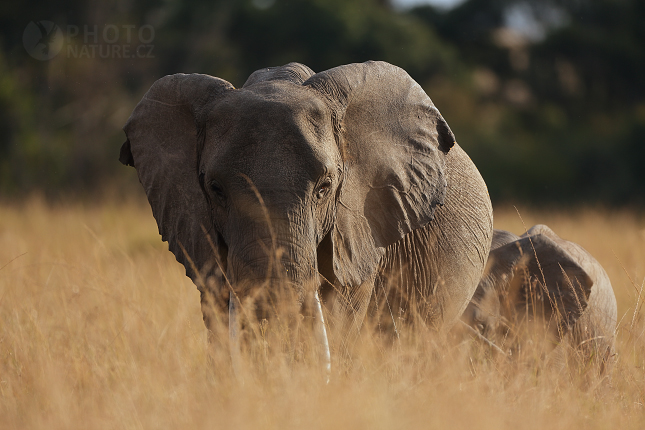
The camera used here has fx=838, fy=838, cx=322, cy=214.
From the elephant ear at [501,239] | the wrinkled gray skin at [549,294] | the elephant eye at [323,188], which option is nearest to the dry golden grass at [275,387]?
the wrinkled gray skin at [549,294]

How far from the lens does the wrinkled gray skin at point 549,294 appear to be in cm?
503

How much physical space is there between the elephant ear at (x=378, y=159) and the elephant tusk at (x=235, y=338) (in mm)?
494

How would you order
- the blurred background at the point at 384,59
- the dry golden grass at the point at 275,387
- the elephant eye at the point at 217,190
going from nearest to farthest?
the dry golden grass at the point at 275,387 < the elephant eye at the point at 217,190 < the blurred background at the point at 384,59

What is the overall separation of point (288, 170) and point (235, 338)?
28.8 inches

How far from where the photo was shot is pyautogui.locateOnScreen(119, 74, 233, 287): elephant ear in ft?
12.4

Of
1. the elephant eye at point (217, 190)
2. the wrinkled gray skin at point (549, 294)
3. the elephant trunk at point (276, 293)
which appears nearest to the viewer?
the elephant trunk at point (276, 293)

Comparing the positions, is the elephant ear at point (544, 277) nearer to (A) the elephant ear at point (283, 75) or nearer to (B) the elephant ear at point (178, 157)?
(A) the elephant ear at point (283, 75)

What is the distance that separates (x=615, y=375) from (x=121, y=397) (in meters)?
2.57

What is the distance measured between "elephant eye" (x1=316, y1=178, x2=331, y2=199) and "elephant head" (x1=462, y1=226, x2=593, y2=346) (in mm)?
1883

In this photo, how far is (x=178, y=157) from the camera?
12.8 ft

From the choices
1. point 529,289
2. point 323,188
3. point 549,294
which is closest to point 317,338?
point 323,188

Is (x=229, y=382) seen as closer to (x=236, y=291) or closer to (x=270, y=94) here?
(x=236, y=291)

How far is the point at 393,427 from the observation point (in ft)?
9.80

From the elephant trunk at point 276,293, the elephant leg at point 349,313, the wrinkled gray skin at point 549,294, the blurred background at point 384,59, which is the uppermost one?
the elephant trunk at point 276,293
